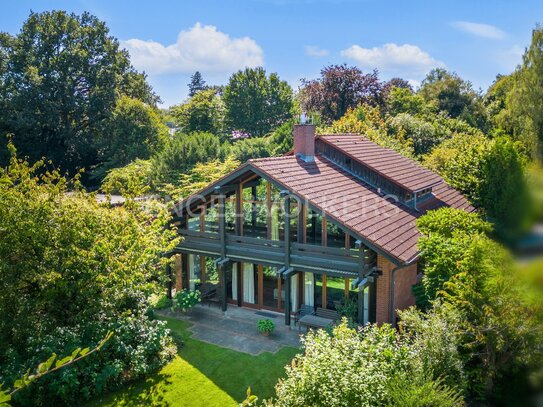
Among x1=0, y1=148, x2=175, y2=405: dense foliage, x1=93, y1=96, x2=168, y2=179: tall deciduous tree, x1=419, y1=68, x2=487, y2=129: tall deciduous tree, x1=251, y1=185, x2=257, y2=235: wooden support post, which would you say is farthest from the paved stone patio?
x1=419, y1=68, x2=487, y2=129: tall deciduous tree

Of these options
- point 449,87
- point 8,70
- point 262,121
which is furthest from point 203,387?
point 449,87

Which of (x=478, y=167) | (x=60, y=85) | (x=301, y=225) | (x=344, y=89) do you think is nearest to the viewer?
(x=301, y=225)

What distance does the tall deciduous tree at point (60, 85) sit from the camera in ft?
154

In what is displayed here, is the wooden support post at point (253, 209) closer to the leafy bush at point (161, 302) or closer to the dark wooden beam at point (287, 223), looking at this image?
the dark wooden beam at point (287, 223)

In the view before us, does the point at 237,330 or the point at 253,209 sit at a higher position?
the point at 253,209

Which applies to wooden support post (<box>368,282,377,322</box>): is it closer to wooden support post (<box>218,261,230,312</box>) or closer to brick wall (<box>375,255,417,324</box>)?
brick wall (<box>375,255,417,324</box>)

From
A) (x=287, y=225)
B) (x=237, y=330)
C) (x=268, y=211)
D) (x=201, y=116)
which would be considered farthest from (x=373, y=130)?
(x=201, y=116)

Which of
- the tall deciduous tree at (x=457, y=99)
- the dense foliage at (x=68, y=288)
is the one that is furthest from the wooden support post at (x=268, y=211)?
the tall deciduous tree at (x=457, y=99)

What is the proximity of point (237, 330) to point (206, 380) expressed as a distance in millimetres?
3785

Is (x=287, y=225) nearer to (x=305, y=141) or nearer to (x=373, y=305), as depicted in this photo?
(x=373, y=305)

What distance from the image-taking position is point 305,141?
22.2 metres

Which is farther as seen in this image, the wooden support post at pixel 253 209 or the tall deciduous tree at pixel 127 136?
the tall deciduous tree at pixel 127 136

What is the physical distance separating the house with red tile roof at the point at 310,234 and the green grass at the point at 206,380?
3.17 metres

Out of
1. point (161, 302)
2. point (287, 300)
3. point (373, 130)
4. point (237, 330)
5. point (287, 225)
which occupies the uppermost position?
point (373, 130)
